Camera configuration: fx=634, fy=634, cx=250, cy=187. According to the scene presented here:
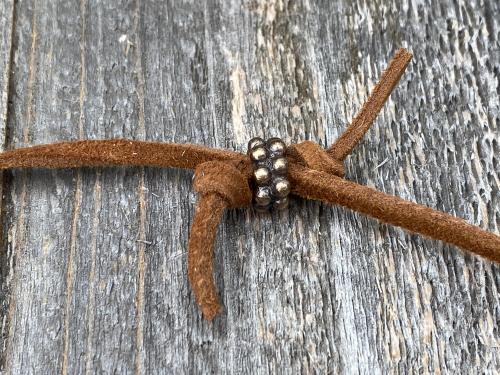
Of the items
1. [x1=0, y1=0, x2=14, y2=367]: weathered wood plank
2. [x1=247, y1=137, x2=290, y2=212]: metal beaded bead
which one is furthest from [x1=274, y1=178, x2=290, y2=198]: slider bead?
[x1=0, y1=0, x2=14, y2=367]: weathered wood plank

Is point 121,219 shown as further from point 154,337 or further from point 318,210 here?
point 318,210

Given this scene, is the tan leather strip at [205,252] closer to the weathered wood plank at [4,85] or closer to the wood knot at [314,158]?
the wood knot at [314,158]

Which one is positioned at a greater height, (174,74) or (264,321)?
(174,74)

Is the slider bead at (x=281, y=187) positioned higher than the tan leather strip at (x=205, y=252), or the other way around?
the slider bead at (x=281, y=187)

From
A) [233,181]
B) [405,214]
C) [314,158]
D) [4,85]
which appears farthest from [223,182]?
[4,85]

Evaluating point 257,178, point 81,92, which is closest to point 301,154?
point 257,178

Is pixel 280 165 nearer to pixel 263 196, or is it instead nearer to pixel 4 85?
pixel 263 196

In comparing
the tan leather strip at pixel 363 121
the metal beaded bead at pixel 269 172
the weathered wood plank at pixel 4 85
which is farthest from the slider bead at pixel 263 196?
the weathered wood plank at pixel 4 85
